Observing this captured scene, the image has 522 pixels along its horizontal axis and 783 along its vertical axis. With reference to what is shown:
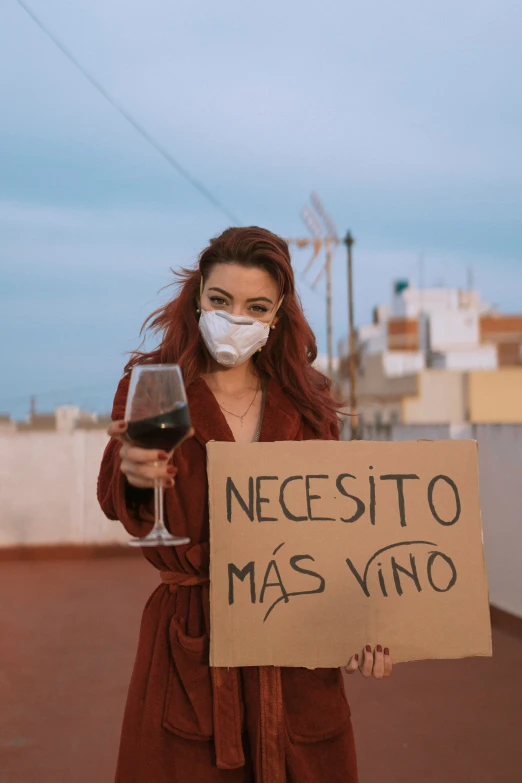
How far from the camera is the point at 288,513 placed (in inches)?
86.8

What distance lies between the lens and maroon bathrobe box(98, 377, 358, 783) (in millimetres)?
2223

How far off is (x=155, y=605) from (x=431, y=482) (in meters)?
0.71

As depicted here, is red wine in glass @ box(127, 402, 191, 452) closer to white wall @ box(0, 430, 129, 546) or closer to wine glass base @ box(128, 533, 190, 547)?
wine glass base @ box(128, 533, 190, 547)

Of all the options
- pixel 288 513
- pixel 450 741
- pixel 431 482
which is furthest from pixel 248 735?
pixel 450 741

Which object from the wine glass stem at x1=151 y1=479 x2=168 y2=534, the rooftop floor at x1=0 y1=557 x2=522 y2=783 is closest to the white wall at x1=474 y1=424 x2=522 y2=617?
the rooftop floor at x1=0 y1=557 x2=522 y2=783

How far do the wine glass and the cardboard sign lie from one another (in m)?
0.43

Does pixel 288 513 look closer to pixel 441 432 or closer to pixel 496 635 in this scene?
pixel 496 635

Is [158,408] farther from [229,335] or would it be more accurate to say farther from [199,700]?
[199,700]

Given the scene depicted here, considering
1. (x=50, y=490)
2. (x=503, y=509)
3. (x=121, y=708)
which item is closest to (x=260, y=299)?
(x=121, y=708)

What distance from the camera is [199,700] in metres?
2.23

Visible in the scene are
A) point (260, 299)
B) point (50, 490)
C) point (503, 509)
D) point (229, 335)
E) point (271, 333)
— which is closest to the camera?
point (229, 335)

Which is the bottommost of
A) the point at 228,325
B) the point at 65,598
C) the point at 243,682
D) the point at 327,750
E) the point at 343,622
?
the point at 65,598

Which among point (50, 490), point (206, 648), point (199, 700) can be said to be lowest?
point (50, 490)

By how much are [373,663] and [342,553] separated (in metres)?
0.25
